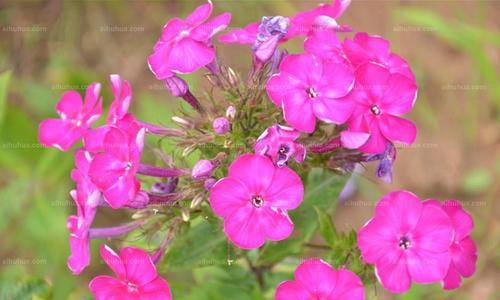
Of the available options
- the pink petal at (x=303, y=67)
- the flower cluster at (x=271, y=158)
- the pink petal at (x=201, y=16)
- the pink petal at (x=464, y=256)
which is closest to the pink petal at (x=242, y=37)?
the flower cluster at (x=271, y=158)

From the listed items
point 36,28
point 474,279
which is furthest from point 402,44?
point 36,28

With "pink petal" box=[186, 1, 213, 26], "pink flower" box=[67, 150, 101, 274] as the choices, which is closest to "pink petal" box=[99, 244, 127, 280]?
"pink flower" box=[67, 150, 101, 274]

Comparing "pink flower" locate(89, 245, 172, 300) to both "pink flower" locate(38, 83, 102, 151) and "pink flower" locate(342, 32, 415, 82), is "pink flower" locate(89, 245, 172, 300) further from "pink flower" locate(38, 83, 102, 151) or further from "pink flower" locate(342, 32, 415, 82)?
"pink flower" locate(342, 32, 415, 82)

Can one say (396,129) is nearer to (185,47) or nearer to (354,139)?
(354,139)

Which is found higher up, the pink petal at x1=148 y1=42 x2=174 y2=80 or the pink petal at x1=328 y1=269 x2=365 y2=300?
the pink petal at x1=148 y1=42 x2=174 y2=80

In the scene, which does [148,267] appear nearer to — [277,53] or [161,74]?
[161,74]
